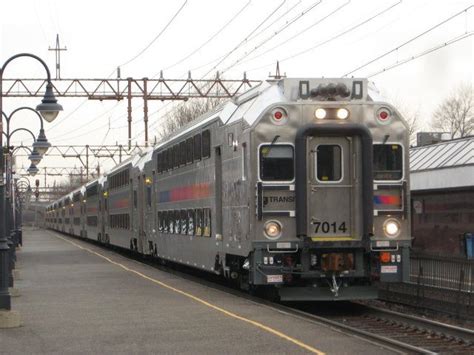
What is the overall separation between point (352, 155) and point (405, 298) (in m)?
4.63

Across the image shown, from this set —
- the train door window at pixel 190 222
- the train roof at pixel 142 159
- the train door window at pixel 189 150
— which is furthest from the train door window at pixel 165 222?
the train door window at pixel 189 150

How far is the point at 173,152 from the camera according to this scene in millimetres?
22516

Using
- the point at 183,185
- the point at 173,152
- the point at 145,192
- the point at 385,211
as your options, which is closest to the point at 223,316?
the point at 385,211

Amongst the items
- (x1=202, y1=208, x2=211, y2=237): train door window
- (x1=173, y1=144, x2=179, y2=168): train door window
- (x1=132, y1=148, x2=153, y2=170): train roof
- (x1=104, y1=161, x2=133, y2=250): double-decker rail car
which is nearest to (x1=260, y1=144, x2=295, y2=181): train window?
(x1=202, y1=208, x2=211, y2=237): train door window

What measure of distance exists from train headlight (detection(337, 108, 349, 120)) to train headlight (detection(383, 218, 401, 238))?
1.90 metres

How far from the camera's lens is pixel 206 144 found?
18297 millimetres

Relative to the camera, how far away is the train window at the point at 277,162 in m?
14.4

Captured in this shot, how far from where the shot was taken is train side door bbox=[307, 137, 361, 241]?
14.5m

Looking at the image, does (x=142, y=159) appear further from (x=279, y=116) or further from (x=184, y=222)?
(x=279, y=116)

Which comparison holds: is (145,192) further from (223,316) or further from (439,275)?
(223,316)

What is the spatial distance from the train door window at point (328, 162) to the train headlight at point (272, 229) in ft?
3.65

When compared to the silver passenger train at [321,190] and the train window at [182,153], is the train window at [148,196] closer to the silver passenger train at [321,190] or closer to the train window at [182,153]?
the train window at [182,153]

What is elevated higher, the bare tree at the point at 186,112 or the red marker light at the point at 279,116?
the bare tree at the point at 186,112

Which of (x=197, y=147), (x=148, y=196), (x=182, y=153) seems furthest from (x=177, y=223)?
(x=148, y=196)
